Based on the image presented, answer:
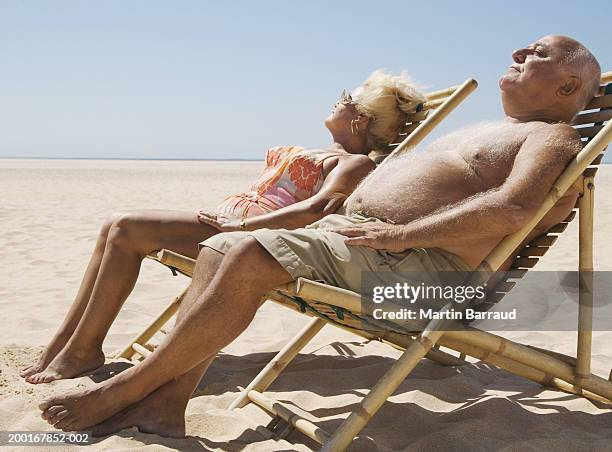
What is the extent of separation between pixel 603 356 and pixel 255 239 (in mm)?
2086

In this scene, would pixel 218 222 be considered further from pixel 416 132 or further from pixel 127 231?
pixel 416 132

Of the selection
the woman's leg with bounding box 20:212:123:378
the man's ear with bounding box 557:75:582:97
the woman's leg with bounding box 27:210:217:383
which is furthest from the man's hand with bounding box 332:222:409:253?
the woman's leg with bounding box 20:212:123:378

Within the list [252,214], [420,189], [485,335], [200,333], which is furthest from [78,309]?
[485,335]

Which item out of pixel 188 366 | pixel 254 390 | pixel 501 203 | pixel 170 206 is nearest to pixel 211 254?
pixel 188 366

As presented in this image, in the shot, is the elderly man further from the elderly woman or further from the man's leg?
the elderly woman

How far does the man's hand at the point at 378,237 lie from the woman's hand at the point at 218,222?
2.44ft

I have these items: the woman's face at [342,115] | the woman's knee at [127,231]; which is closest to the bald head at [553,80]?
the woman's face at [342,115]

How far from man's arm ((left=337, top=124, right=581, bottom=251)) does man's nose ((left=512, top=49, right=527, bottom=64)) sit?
595 mm

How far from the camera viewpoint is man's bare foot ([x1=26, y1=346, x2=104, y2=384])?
2748 millimetres

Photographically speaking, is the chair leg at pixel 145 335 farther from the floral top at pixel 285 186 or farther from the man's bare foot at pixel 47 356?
the floral top at pixel 285 186

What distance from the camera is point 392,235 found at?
2256 millimetres

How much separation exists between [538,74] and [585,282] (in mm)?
840

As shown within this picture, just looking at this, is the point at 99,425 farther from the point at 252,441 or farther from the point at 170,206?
the point at 170,206

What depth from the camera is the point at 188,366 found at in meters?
2.08
